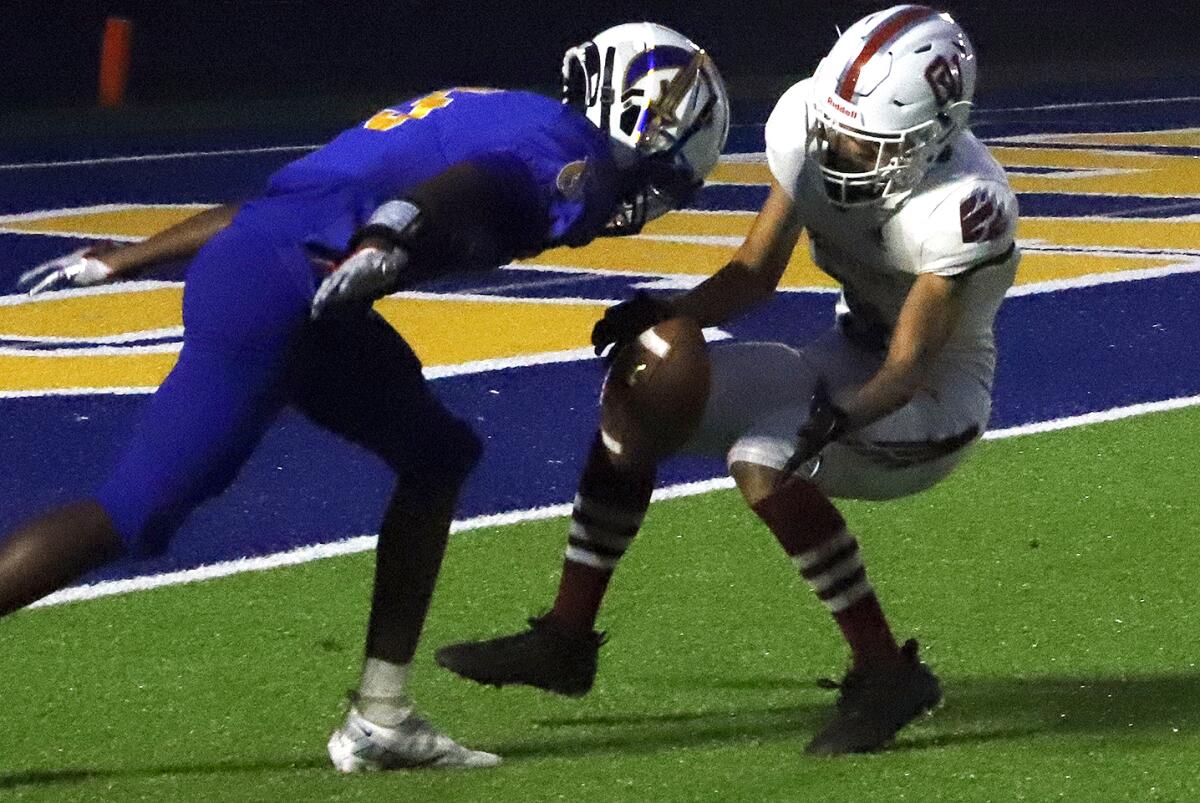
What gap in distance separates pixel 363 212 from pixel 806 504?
1.02m

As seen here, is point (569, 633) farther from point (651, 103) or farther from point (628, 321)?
point (651, 103)

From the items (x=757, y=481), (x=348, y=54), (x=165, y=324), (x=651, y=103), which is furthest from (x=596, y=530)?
(x=348, y=54)

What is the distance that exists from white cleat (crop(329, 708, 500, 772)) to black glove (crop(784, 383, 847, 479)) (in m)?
0.80

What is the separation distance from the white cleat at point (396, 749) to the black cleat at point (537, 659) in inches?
11.2

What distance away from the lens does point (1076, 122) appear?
17.1 metres

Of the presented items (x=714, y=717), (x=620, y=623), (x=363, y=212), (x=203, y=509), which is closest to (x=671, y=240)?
(x=203, y=509)

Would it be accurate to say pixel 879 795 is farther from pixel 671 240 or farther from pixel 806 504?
pixel 671 240

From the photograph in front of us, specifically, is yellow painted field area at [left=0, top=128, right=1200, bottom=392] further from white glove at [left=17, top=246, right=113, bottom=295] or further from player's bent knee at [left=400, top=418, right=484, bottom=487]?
player's bent knee at [left=400, top=418, right=484, bottom=487]

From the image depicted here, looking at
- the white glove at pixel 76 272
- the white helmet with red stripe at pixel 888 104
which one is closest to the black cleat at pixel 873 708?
the white helmet with red stripe at pixel 888 104

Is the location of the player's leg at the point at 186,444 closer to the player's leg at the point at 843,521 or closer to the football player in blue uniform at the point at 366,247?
the football player in blue uniform at the point at 366,247

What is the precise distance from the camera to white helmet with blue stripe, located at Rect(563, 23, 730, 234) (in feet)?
13.8

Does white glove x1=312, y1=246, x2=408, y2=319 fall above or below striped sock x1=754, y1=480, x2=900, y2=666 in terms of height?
above

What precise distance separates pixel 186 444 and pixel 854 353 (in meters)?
1.50

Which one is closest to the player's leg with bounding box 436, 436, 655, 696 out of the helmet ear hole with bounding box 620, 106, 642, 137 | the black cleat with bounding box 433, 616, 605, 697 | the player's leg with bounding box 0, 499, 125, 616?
the black cleat with bounding box 433, 616, 605, 697
